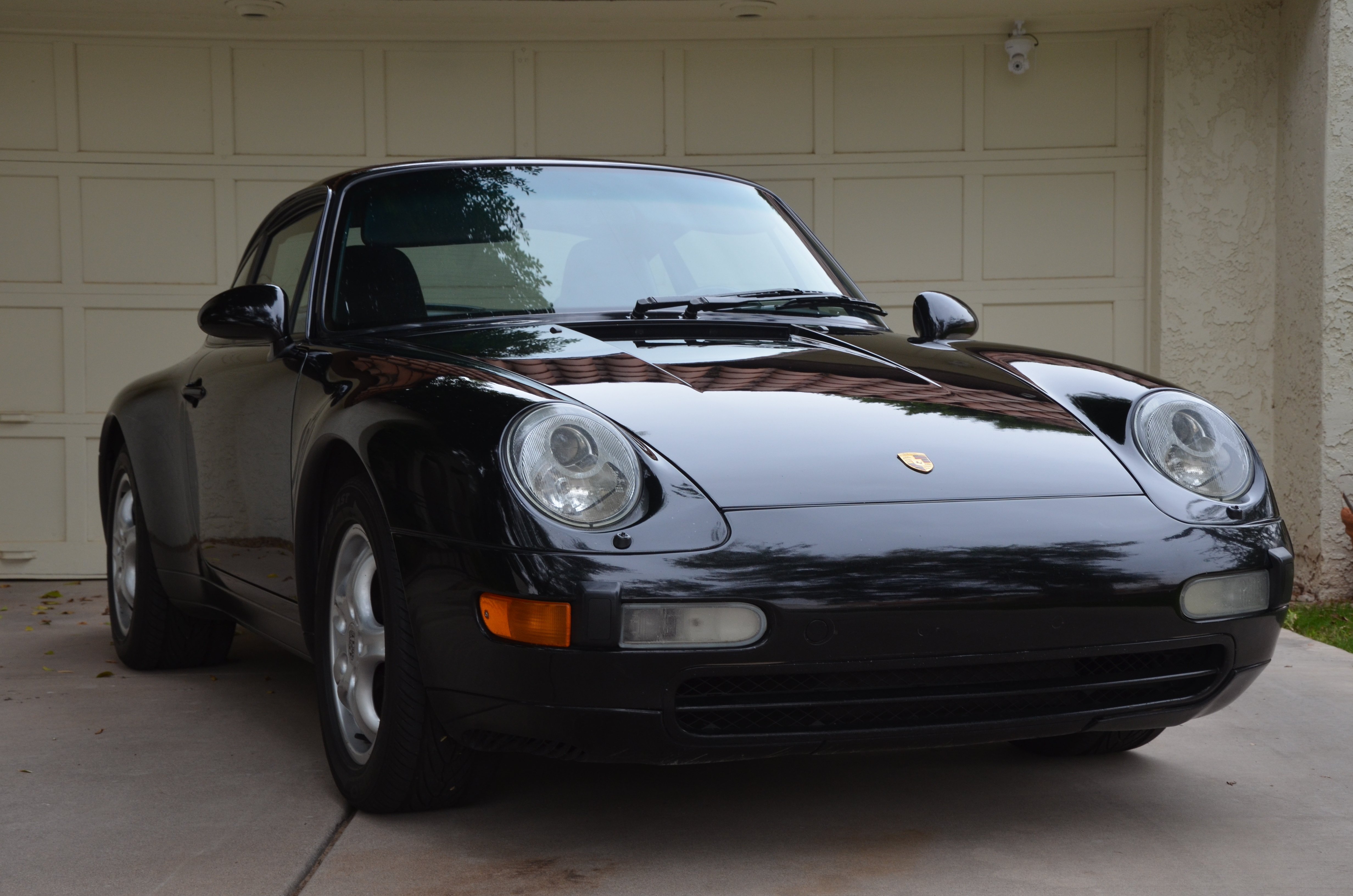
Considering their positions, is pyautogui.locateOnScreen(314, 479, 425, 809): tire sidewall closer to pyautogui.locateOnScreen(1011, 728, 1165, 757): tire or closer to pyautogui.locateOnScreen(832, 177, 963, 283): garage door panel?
pyautogui.locateOnScreen(1011, 728, 1165, 757): tire

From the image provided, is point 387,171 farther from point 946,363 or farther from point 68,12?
point 68,12

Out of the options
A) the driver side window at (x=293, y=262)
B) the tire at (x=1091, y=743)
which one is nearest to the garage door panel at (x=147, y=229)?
the driver side window at (x=293, y=262)

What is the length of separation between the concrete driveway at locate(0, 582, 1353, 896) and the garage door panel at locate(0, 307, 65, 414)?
147 inches

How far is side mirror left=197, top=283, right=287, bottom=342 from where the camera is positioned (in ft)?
Result: 11.5

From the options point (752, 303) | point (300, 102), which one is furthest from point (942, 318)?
point (300, 102)

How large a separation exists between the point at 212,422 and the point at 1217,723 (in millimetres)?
2801

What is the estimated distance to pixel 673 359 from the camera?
9.39ft

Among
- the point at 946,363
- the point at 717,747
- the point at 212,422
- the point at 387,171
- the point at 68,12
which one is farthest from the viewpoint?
the point at 68,12

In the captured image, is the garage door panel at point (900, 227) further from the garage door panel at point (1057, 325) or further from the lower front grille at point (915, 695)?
the lower front grille at point (915, 695)

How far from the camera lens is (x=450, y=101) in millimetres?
7203

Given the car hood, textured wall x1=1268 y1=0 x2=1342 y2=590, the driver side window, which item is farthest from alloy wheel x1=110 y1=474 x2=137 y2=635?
textured wall x1=1268 y1=0 x2=1342 y2=590

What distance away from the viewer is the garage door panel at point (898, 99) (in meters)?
7.20

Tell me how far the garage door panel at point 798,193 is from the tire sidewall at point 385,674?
462 centimetres

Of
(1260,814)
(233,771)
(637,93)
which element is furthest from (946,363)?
(637,93)
